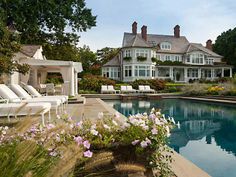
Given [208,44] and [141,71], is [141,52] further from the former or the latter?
[208,44]

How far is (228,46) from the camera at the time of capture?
54.1 m

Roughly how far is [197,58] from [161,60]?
6.72m

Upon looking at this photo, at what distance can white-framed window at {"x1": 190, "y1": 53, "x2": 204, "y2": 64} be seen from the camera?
155 ft

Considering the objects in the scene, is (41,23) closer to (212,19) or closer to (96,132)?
(212,19)

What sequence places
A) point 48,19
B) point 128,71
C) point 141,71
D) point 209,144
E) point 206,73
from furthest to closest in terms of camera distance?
point 206,73, point 128,71, point 141,71, point 48,19, point 209,144

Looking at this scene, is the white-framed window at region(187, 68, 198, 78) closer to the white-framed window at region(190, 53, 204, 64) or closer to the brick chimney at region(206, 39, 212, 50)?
the white-framed window at region(190, 53, 204, 64)

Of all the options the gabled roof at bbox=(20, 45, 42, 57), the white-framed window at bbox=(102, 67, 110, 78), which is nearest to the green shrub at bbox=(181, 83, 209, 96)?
the gabled roof at bbox=(20, 45, 42, 57)

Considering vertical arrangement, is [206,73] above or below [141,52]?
below

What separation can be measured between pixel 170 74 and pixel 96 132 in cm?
4289

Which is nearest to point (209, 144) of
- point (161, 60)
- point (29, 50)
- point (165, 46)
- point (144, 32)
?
point (29, 50)

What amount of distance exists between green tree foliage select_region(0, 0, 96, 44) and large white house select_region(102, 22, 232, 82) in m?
15.8

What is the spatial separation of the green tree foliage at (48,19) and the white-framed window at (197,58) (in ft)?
82.4

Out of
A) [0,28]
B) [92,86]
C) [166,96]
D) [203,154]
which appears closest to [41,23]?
[92,86]

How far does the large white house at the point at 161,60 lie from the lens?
42.3m
